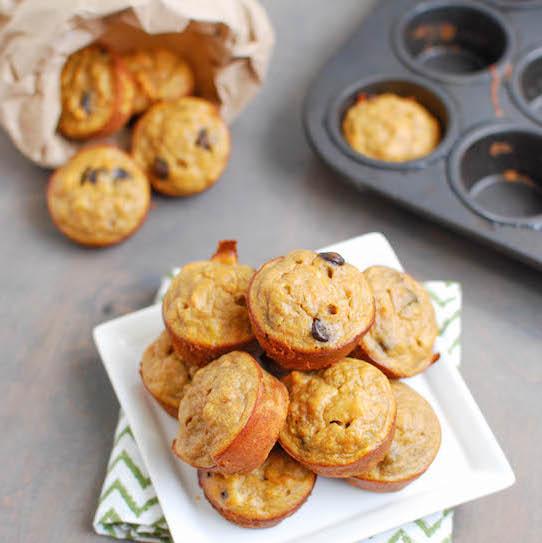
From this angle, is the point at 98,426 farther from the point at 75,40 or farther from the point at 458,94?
the point at 458,94

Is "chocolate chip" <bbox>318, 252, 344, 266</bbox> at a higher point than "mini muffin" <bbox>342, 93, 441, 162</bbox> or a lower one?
higher

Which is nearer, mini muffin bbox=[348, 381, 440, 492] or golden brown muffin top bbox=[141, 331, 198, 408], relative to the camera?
mini muffin bbox=[348, 381, 440, 492]

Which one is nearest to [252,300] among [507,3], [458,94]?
[458,94]

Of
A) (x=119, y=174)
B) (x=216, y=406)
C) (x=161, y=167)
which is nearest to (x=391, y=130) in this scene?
(x=161, y=167)

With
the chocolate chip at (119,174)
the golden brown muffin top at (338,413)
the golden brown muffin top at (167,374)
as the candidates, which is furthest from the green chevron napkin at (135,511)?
the chocolate chip at (119,174)

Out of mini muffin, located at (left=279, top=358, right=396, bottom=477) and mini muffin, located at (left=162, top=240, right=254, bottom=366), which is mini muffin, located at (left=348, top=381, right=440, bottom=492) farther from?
mini muffin, located at (left=162, top=240, right=254, bottom=366)

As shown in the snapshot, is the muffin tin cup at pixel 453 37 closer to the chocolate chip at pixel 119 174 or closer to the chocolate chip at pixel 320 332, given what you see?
the chocolate chip at pixel 119 174

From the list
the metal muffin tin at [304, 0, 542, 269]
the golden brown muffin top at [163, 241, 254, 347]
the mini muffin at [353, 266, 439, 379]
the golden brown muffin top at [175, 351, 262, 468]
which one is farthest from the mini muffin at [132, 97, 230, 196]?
the golden brown muffin top at [175, 351, 262, 468]

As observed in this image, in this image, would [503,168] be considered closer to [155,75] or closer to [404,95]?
[404,95]
